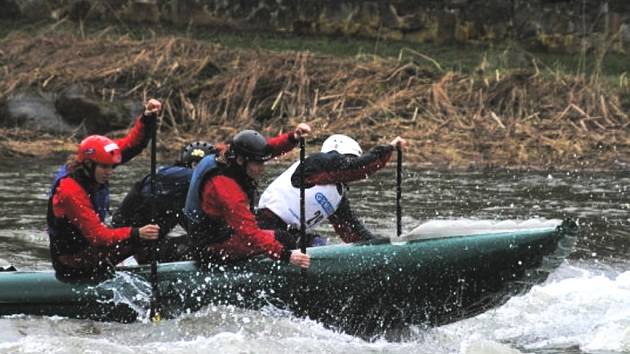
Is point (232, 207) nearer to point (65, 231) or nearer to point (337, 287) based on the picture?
point (337, 287)

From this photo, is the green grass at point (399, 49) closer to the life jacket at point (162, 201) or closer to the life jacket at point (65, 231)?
the life jacket at point (162, 201)

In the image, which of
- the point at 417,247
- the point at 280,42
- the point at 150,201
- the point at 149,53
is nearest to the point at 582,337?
the point at 417,247

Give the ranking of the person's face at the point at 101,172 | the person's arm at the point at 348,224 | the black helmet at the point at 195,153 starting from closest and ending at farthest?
1. the person's face at the point at 101,172
2. the person's arm at the point at 348,224
3. the black helmet at the point at 195,153

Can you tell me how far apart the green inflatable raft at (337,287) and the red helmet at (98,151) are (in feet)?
2.60

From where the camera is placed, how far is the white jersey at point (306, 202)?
9.17 meters

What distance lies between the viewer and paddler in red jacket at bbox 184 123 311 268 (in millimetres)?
8344

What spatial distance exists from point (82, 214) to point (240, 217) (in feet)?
3.28

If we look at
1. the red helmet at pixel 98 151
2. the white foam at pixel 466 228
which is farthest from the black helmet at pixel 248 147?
the white foam at pixel 466 228

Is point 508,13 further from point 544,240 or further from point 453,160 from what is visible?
point 544,240

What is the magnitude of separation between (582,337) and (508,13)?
45.1 feet

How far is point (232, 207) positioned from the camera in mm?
8328

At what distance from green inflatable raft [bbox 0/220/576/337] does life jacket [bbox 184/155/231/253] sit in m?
0.20

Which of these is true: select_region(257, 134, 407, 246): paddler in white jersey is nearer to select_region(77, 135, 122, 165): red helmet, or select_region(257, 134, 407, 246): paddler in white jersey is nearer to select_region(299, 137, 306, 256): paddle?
select_region(299, 137, 306, 256): paddle

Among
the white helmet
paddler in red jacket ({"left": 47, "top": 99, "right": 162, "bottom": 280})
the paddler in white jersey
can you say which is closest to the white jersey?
the paddler in white jersey
